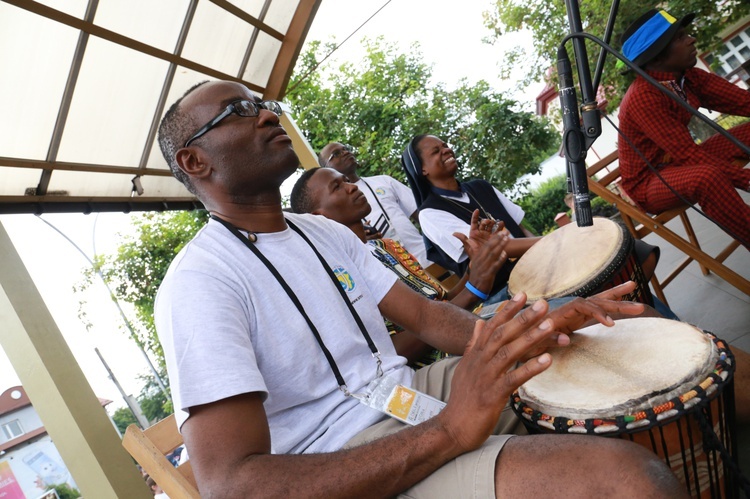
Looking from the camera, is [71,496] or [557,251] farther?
[71,496]

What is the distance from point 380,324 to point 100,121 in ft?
10.9

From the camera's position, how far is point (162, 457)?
183 cm

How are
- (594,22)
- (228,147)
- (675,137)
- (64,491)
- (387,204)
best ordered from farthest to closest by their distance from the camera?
(64,491) < (594,22) < (387,204) < (675,137) < (228,147)

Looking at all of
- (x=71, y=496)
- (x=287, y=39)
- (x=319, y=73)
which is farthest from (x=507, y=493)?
(x=71, y=496)

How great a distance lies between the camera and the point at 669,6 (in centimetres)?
738

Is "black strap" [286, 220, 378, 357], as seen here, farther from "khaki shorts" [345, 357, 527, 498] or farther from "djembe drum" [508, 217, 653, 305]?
"djembe drum" [508, 217, 653, 305]

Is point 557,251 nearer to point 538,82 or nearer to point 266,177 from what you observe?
point 266,177

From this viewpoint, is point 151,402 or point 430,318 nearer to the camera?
Result: point 430,318

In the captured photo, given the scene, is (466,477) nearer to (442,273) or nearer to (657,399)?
(657,399)

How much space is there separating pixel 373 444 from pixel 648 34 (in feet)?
11.2

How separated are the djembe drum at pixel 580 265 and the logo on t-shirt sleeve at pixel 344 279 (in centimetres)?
94

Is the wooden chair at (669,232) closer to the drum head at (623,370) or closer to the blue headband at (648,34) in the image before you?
the blue headband at (648,34)

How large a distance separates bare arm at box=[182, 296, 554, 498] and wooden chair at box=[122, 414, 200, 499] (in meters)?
0.57

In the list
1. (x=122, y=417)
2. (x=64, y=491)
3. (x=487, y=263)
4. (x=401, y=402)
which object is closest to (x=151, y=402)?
(x=64, y=491)
